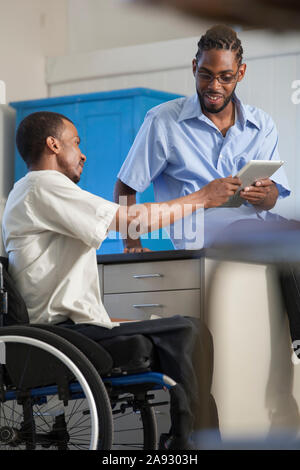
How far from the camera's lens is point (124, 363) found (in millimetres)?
805

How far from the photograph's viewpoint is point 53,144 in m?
0.97

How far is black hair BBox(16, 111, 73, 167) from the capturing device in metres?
0.96

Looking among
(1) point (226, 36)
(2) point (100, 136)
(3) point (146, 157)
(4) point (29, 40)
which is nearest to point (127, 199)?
(3) point (146, 157)

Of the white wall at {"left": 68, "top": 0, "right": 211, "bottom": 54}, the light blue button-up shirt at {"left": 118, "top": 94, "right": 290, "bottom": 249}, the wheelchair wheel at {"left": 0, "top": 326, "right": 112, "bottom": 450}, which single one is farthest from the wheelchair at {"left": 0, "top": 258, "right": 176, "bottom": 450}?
the white wall at {"left": 68, "top": 0, "right": 211, "bottom": 54}

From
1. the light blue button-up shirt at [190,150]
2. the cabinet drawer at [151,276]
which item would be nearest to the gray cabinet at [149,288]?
the cabinet drawer at [151,276]

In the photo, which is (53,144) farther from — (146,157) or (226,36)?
(226,36)

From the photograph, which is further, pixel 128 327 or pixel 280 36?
pixel 128 327

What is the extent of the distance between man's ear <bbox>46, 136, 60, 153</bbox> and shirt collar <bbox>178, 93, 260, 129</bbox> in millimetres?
209

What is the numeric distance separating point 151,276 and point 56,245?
1.36 feet

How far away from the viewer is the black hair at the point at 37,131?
96cm
